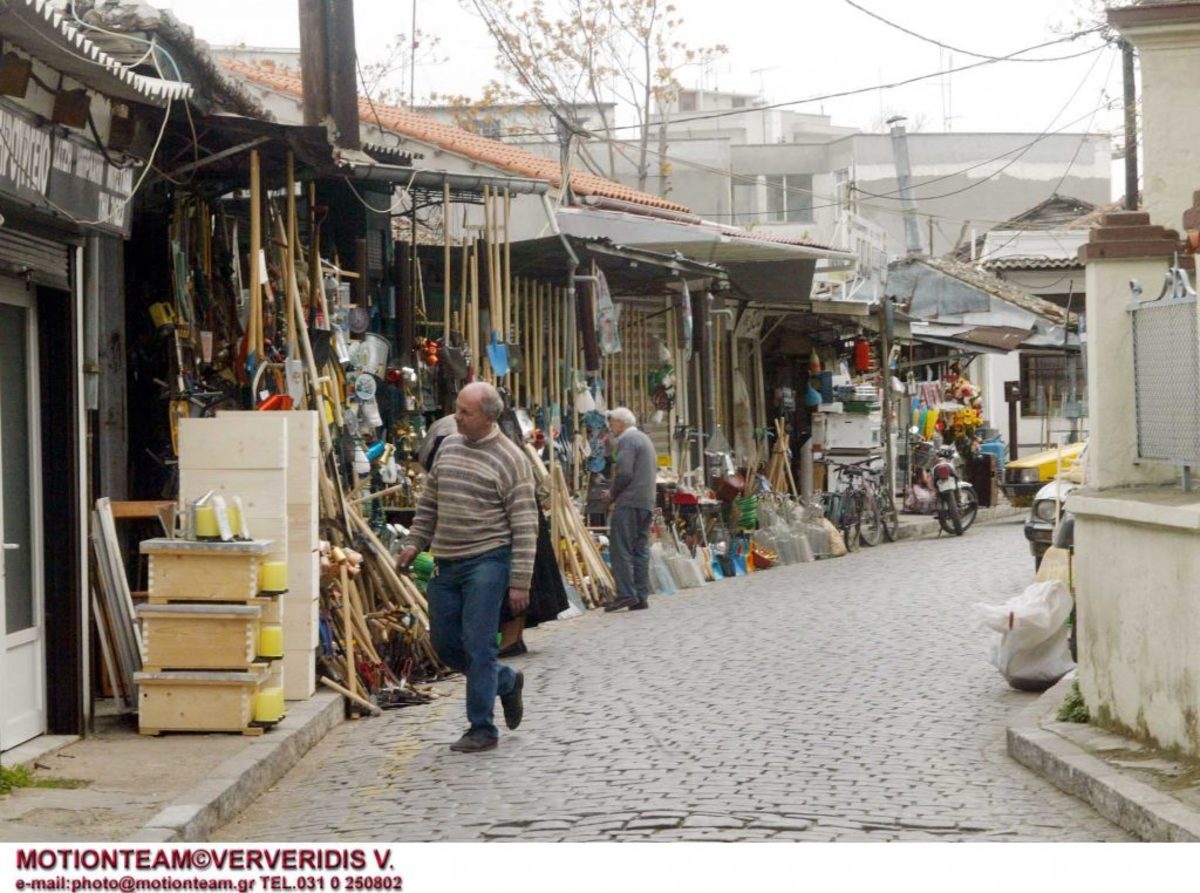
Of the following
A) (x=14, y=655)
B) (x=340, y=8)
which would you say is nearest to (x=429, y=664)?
(x=14, y=655)

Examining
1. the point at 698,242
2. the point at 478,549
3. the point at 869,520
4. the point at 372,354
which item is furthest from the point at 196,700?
the point at 869,520

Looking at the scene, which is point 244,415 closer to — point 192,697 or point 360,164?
point 192,697

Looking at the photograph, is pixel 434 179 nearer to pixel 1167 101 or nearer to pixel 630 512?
pixel 630 512

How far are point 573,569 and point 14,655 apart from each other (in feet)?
29.3

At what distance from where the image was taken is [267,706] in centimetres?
991

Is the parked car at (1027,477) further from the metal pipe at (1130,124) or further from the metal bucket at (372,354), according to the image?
the metal bucket at (372,354)

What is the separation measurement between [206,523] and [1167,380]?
5157mm

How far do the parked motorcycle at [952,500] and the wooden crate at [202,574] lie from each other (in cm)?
1919

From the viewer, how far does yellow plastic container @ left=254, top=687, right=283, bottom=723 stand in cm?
990

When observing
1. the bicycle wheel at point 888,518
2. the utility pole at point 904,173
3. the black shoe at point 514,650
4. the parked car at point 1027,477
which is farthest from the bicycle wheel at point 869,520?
the utility pole at point 904,173

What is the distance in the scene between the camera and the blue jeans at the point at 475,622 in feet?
31.6

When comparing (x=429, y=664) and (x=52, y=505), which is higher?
(x=52, y=505)

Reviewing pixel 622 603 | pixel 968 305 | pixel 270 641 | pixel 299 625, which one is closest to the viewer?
pixel 270 641
